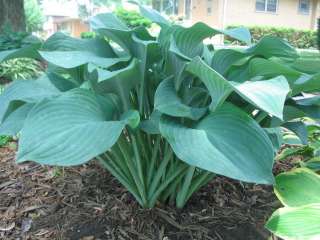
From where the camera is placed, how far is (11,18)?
22.9ft

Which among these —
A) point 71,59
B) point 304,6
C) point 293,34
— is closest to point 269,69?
point 71,59

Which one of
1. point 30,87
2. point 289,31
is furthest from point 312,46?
point 30,87

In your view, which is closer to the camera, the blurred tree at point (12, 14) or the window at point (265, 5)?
the blurred tree at point (12, 14)

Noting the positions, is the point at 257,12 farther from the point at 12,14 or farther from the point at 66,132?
the point at 66,132

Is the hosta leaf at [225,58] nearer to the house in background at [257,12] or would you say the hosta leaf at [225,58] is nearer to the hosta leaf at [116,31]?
the hosta leaf at [116,31]

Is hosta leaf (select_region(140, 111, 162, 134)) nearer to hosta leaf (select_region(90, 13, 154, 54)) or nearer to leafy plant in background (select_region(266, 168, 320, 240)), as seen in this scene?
hosta leaf (select_region(90, 13, 154, 54))

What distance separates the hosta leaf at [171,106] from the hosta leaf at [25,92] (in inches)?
16.3

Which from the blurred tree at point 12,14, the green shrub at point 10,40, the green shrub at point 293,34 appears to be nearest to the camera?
the green shrub at point 10,40

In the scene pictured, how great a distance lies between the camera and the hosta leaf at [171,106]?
114 centimetres

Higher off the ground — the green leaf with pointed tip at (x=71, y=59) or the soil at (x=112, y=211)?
the green leaf with pointed tip at (x=71, y=59)

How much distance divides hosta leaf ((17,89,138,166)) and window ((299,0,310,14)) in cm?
2215

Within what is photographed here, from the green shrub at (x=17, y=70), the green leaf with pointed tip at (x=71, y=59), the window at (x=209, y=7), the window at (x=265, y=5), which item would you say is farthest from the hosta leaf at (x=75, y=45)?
the window at (x=265, y=5)

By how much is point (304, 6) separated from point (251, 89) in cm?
2242

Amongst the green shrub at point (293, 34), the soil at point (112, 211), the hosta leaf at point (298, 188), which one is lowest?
the green shrub at point (293, 34)
